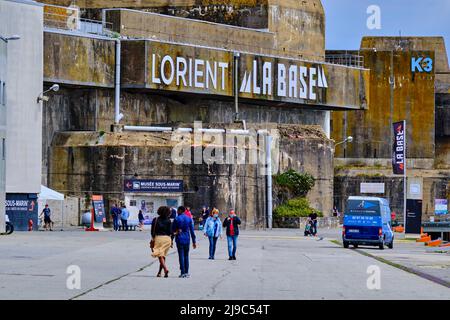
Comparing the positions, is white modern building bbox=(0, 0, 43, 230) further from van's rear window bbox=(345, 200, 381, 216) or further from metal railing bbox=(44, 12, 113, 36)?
van's rear window bbox=(345, 200, 381, 216)

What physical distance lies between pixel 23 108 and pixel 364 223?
21.6 m

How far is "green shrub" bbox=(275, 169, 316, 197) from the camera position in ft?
270

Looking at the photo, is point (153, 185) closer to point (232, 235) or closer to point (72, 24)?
point (72, 24)

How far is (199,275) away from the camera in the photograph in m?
29.4

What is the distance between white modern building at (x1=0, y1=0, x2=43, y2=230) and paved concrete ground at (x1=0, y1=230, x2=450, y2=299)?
54.4 ft

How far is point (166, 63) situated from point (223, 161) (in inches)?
451

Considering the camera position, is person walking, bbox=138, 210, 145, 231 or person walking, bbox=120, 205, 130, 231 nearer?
person walking, bbox=120, 205, 130, 231

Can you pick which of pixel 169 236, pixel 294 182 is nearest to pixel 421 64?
pixel 294 182

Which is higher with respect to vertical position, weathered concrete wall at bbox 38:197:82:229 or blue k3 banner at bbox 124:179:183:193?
blue k3 banner at bbox 124:179:183:193

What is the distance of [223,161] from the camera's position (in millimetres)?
70562

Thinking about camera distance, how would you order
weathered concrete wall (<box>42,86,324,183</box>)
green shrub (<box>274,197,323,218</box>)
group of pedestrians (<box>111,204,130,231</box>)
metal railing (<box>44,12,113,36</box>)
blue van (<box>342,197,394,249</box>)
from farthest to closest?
green shrub (<box>274,197,323,218</box>) → metal railing (<box>44,12,113,36</box>) → weathered concrete wall (<box>42,86,324,183</box>) → group of pedestrians (<box>111,204,130,231</box>) → blue van (<box>342,197,394,249</box>)

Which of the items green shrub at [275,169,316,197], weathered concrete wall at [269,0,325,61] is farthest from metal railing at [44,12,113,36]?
weathered concrete wall at [269,0,325,61]
